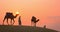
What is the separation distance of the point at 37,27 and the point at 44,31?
1904 millimetres

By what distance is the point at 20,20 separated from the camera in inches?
2281

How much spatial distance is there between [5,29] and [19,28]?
188 centimetres

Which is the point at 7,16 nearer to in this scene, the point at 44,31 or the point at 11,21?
the point at 11,21

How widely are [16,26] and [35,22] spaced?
3.71 metres

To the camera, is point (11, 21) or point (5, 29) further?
point (11, 21)

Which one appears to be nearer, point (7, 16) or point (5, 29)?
point (5, 29)

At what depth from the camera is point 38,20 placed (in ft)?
194

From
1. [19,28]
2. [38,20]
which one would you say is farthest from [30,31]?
[38,20]

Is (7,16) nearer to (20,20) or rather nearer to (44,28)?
(20,20)

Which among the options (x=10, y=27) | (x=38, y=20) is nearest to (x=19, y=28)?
(x=10, y=27)

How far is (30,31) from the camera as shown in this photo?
53906 millimetres

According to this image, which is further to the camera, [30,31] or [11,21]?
[11,21]

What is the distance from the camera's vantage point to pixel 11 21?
58156 mm

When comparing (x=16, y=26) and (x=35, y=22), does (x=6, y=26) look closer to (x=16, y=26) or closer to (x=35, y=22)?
(x=16, y=26)
